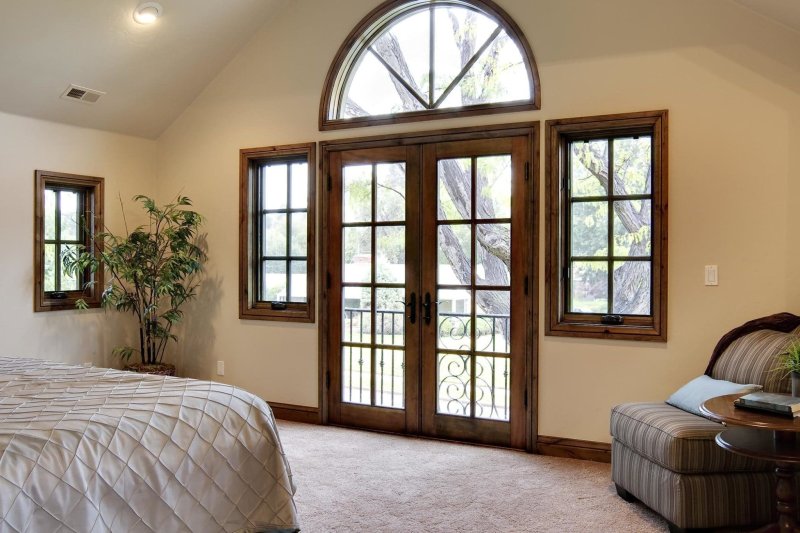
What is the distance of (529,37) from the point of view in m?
3.95

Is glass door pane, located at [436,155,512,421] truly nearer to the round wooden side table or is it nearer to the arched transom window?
the arched transom window

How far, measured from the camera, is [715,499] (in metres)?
2.71

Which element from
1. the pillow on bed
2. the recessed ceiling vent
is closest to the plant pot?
the recessed ceiling vent

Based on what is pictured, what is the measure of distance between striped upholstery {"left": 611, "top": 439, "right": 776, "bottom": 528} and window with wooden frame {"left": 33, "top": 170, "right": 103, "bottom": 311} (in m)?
4.13

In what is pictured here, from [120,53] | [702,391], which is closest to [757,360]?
[702,391]

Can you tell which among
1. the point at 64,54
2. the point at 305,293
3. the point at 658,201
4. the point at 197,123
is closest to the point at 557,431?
the point at 658,201

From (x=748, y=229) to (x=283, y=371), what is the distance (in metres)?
3.23

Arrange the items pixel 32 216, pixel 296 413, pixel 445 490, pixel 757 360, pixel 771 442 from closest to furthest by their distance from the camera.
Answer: pixel 771 442, pixel 757 360, pixel 445 490, pixel 32 216, pixel 296 413

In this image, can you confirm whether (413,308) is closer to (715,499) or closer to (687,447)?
(687,447)

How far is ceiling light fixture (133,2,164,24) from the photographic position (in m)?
4.05

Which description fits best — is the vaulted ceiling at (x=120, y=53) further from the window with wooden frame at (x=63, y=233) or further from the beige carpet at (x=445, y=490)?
the beige carpet at (x=445, y=490)

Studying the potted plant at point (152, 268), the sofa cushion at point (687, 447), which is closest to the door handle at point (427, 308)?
the sofa cushion at point (687, 447)

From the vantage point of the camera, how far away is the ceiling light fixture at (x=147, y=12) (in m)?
4.05

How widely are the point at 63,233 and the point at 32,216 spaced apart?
0.33m
